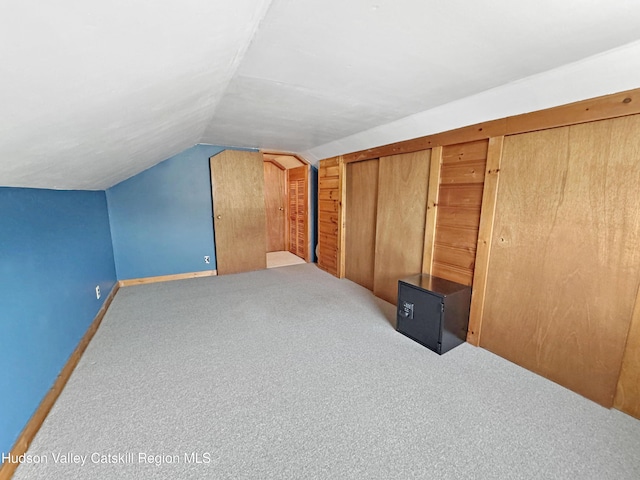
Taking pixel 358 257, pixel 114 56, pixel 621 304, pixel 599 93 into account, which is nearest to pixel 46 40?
pixel 114 56

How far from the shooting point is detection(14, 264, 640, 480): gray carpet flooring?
1269mm

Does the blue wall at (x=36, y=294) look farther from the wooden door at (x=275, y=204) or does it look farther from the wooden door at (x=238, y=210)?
the wooden door at (x=275, y=204)

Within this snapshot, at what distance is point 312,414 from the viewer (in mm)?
1567

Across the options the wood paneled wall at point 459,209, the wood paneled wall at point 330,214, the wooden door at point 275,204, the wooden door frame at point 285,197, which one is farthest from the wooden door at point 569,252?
the wooden door at point 275,204

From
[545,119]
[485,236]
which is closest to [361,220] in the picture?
[485,236]

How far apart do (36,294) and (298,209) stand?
4.28m

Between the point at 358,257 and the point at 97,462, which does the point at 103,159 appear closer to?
the point at 97,462

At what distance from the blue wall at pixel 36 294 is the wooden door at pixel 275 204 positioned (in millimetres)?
3803

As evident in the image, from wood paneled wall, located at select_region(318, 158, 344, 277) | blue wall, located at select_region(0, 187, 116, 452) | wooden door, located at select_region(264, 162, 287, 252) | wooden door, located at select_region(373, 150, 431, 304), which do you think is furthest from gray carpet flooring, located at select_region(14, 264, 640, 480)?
wooden door, located at select_region(264, 162, 287, 252)

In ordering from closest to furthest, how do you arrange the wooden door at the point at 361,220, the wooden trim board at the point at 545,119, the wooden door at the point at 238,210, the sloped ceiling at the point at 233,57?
the sloped ceiling at the point at 233,57 → the wooden trim board at the point at 545,119 → the wooden door at the point at 361,220 → the wooden door at the point at 238,210

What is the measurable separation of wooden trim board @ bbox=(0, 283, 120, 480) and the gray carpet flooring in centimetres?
4

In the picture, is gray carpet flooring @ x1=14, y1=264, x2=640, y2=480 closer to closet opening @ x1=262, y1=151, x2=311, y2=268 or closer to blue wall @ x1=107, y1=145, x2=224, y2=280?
blue wall @ x1=107, y1=145, x2=224, y2=280

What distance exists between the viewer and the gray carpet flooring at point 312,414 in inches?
49.9

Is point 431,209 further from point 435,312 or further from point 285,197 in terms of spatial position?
point 285,197
